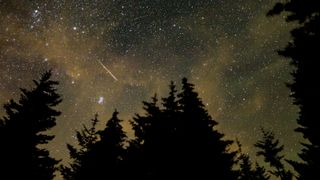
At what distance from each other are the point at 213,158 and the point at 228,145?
5.05 ft

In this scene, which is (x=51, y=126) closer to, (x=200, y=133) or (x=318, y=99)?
(x=200, y=133)

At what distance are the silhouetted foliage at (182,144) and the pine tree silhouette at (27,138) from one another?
5320 mm

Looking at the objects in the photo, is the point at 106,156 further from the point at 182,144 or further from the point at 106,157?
the point at 182,144

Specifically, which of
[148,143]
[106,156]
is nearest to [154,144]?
[148,143]

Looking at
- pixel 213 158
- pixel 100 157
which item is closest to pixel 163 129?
pixel 213 158

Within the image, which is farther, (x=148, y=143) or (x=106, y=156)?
(x=106, y=156)

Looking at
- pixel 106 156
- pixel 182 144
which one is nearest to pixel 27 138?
pixel 106 156

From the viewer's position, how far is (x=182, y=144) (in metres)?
16.5

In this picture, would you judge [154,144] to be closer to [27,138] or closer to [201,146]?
[201,146]

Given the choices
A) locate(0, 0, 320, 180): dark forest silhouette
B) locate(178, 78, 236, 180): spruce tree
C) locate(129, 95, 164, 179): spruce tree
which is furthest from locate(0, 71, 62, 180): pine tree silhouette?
locate(178, 78, 236, 180): spruce tree

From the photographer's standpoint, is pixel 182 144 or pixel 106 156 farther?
pixel 106 156

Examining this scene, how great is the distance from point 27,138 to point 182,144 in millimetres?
8592

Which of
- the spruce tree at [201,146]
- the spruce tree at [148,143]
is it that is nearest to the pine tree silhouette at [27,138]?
the spruce tree at [148,143]

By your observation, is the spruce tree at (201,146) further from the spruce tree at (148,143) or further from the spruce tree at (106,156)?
the spruce tree at (106,156)
